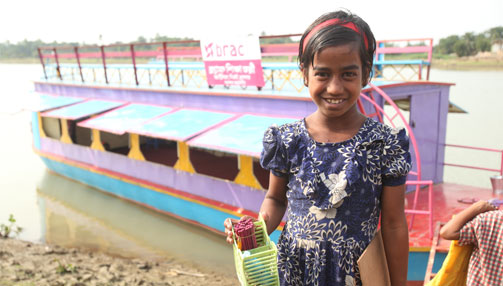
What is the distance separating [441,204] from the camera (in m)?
5.62

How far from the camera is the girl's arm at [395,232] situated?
134cm

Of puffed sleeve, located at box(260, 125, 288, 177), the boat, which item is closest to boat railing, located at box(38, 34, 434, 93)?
the boat

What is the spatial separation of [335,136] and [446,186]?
228 inches

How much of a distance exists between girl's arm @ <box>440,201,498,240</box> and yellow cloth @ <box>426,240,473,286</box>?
0.10 metres

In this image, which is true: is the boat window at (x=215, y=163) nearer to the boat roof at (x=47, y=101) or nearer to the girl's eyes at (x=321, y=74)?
the boat roof at (x=47, y=101)

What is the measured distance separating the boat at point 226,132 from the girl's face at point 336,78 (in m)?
3.25

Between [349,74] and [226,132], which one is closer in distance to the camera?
[349,74]

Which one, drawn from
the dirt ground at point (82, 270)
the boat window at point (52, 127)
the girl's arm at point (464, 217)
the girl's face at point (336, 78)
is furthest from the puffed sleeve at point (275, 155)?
the boat window at point (52, 127)

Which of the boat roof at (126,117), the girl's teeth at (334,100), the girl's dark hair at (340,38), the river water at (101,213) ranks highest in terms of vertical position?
the girl's dark hair at (340,38)

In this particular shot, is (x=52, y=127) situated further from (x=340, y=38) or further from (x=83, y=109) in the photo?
(x=340, y=38)

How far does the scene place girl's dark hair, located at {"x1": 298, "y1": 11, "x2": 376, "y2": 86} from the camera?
131 cm

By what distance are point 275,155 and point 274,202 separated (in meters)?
0.22

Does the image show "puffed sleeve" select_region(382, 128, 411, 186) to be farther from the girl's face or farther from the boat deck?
the boat deck

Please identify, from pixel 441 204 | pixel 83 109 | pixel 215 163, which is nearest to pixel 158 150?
pixel 83 109
